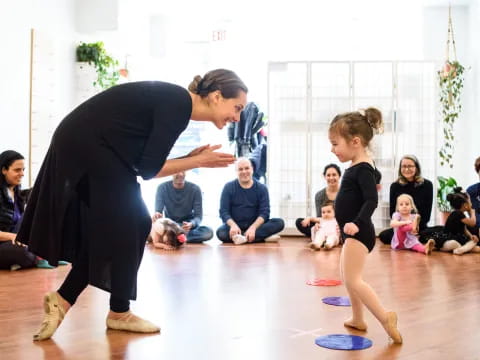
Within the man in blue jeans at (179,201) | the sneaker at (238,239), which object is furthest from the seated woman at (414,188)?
the man in blue jeans at (179,201)

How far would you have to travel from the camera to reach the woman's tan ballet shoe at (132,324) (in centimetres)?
275

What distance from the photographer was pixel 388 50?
9078 millimetres

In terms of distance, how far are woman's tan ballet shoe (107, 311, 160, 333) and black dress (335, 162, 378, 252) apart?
0.86 meters

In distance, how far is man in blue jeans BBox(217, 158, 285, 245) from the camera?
A: 6.64 metres

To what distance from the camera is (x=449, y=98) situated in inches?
304

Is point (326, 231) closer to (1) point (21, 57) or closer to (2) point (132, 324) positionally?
(1) point (21, 57)

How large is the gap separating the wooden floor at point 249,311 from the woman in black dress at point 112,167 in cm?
31

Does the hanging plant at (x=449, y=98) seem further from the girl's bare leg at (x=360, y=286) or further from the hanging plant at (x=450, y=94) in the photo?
the girl's bare leg at (x=360, y=286)

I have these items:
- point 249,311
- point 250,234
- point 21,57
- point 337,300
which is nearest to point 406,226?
point 250,234

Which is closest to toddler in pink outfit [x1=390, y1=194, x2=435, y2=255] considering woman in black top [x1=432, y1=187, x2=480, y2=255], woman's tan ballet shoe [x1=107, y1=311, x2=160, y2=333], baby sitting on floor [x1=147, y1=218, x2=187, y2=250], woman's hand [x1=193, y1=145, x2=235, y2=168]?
woman in black top [x1=432, y1=187, x2=480, y2=255]

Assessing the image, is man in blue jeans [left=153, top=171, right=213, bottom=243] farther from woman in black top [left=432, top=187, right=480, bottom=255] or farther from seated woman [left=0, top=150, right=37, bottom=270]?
woman in black top [left=432, top=187, right=480, bottom=255]

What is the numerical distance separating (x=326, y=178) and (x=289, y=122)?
831 millimetres

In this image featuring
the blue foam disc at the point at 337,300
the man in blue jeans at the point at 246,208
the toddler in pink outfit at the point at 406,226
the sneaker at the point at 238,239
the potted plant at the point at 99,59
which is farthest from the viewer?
the potted plant at the point at 99,59

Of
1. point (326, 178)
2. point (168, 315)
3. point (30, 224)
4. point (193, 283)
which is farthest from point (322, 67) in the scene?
point (30, 224)
